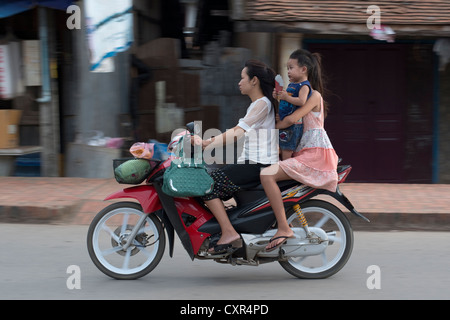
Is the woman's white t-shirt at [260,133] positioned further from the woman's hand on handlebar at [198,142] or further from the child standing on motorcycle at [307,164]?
the woman's hand on handlebar at [198,142]

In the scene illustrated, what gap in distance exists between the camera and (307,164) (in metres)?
4.72

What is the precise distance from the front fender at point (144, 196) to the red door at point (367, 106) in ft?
19.9

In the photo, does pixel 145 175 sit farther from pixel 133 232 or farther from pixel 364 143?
pixel 364 143

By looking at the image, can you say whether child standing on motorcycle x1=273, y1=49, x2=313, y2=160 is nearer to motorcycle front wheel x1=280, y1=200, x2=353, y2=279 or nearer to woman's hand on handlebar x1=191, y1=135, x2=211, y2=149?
motorcycle front wheel x1=280, y1=200, x2=353, y2=279

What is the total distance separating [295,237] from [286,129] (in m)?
0.80

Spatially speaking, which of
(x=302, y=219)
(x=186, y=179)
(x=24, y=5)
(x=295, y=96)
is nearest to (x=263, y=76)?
(x=295, y=96)

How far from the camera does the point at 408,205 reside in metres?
7.38

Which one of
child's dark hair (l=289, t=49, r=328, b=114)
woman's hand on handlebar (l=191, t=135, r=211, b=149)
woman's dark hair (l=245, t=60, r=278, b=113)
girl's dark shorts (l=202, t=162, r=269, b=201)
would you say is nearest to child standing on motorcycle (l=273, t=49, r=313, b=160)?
child's dark hair (l=289, t=49, r=328, b=114)

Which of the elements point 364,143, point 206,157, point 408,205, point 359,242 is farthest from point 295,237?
point 364,143

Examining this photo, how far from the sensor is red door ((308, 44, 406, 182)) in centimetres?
1031

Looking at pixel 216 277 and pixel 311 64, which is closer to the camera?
pixel 311 64

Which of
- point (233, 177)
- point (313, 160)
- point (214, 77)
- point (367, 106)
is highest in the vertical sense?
point (214, 77)

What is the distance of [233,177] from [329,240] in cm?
88

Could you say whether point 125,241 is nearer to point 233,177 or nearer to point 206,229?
point 206,229
